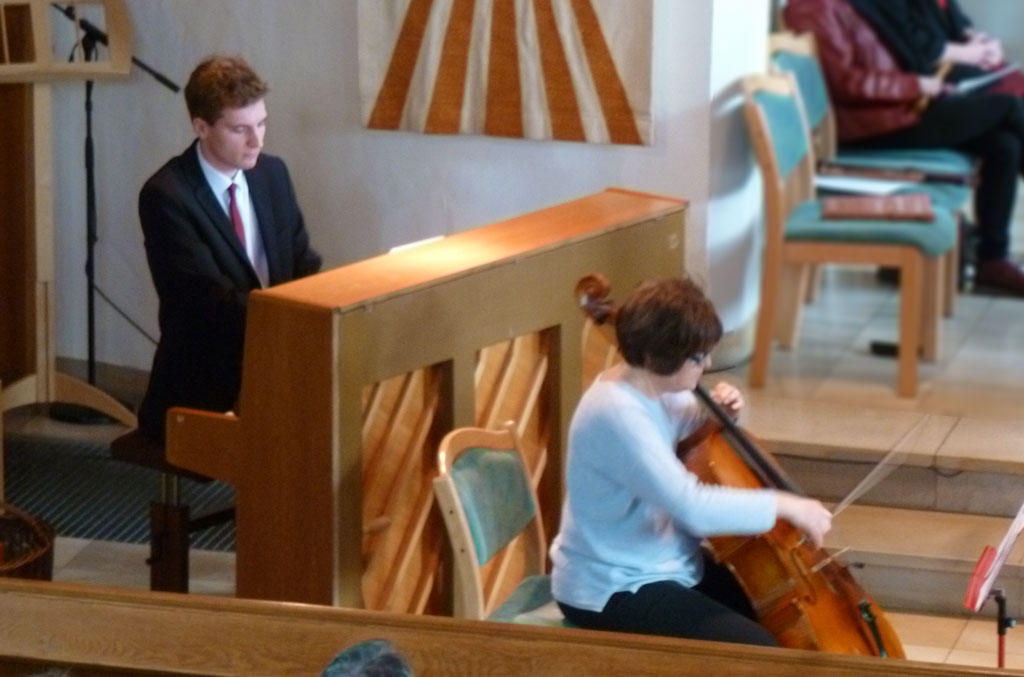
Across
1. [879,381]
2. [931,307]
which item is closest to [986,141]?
[931,307]

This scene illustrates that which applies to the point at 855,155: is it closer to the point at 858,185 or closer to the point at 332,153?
the point at 858,185

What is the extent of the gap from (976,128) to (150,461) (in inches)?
165

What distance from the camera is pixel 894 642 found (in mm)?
2928

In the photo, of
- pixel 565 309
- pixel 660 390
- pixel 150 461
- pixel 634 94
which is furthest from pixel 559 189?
pixel 660 390

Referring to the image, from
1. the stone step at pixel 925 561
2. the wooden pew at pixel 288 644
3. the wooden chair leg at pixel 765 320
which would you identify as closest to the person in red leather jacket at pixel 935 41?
the wooden chair leg at pixel 765 320

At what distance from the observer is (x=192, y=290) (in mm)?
4027

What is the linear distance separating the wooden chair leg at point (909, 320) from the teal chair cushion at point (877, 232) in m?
0.05

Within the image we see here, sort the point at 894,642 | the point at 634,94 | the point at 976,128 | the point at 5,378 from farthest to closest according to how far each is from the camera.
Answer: the point at 976,128
the point at 5,378
the point at 634,94
the point at 894,642

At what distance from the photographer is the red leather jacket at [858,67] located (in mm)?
6836

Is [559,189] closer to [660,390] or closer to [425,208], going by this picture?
[425,208]

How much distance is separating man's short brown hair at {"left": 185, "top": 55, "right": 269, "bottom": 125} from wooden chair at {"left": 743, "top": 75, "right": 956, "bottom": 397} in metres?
2.16

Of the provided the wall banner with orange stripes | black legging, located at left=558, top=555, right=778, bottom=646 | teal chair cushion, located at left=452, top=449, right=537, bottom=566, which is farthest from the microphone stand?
black legging, located at left=558, top=555, right=778, bottom=646

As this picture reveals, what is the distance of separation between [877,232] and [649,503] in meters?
3.01

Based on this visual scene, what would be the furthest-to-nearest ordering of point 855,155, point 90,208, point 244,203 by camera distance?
point 855,155, point 90,208, point 244,203
